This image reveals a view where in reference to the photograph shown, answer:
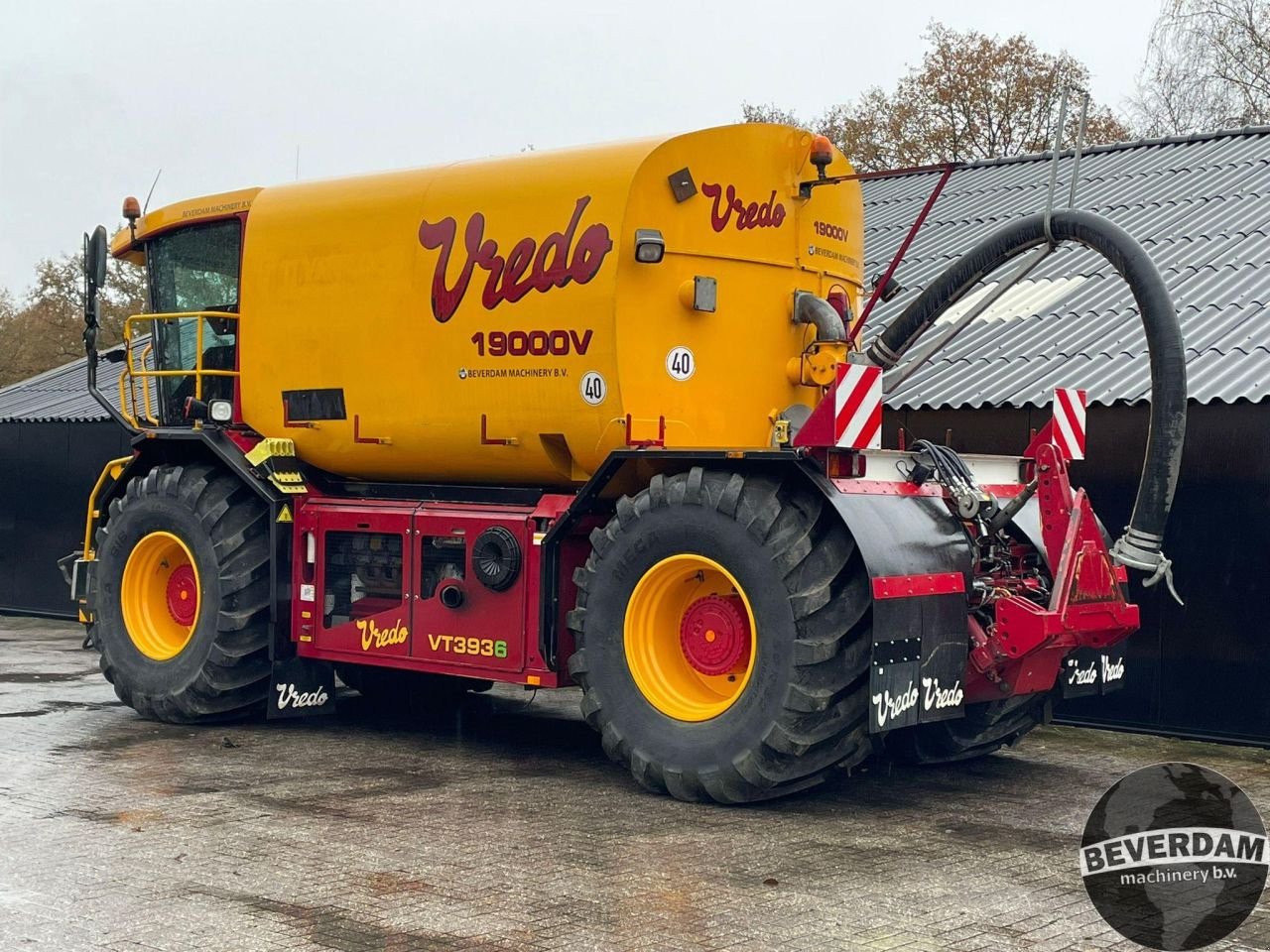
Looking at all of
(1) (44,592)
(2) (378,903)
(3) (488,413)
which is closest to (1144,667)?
(3) (488,413)

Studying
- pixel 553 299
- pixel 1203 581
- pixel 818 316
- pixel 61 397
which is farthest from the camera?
pixel 61 397

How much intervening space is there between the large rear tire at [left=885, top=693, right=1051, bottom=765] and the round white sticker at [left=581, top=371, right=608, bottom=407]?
101 inches

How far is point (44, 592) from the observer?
18.7 metres

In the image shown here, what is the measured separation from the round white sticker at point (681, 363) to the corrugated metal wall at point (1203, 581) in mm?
3397

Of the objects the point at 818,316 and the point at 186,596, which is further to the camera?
the point at 186,596

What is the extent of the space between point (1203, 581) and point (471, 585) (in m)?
4.79

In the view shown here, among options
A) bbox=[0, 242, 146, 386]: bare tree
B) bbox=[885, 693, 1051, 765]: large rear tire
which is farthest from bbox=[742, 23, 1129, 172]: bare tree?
bbox=[885, 693, 1051, 765]: large rear tire

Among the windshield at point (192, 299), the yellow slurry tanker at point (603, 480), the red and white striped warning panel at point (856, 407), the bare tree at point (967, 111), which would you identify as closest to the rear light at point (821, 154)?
the yellow slurry tanker at point (603, 480)

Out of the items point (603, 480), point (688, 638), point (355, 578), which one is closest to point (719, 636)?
point (688, 638)

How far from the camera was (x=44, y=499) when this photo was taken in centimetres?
1855

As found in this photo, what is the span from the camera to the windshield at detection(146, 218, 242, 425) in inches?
429

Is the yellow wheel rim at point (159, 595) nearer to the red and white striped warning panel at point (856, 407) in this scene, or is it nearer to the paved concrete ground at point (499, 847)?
the paved concrete ground at point (499, 847)

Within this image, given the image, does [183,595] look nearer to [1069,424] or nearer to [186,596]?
[186,596]

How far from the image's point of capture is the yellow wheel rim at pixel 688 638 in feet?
26.8
